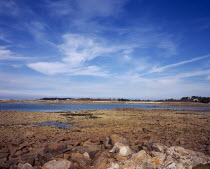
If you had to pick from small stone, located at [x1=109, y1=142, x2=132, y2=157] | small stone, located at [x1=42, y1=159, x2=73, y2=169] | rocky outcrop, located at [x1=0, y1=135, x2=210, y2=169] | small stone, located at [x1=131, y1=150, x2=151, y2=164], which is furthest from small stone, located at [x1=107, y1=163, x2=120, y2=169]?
small stone, located at [x1=42, y1=159, x2=73, y2=169]

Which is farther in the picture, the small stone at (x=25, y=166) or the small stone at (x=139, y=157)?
the small stone at (x=139, y=157)

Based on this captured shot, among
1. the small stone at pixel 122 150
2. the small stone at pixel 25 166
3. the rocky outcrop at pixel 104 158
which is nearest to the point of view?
the small stone at pixel 25 166

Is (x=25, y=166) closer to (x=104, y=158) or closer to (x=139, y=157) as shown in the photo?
(x=104, y=158)

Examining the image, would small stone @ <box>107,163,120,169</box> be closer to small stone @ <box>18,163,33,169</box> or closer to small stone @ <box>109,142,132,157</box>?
small stone @ <box>109,142,132,157</box>

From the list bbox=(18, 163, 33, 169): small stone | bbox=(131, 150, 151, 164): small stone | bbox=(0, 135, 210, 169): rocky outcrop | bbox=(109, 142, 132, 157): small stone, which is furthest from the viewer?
bbox=(109, 142, 132, 157): small stone

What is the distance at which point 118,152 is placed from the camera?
7918 mm

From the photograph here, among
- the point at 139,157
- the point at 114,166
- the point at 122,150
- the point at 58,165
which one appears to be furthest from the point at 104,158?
the point at 58,165

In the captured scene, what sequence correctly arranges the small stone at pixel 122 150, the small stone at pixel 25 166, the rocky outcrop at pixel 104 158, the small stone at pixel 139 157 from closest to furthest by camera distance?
the small stone at pixel 25 166 → the rocky outcrop at pixel 104 158 → the small stone at pixel 139 157 → the small stone at pixel 122 150

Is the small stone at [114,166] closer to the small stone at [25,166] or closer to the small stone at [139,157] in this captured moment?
the small stone at [139,157]

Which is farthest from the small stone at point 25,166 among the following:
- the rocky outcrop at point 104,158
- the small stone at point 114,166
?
the small stone at point 114,166

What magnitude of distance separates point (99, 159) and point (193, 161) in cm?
411

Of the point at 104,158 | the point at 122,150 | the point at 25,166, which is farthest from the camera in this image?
the point at 122,150

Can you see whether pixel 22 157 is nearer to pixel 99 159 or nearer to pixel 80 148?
pixel 80 148

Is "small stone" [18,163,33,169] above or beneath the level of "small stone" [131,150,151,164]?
beneath
